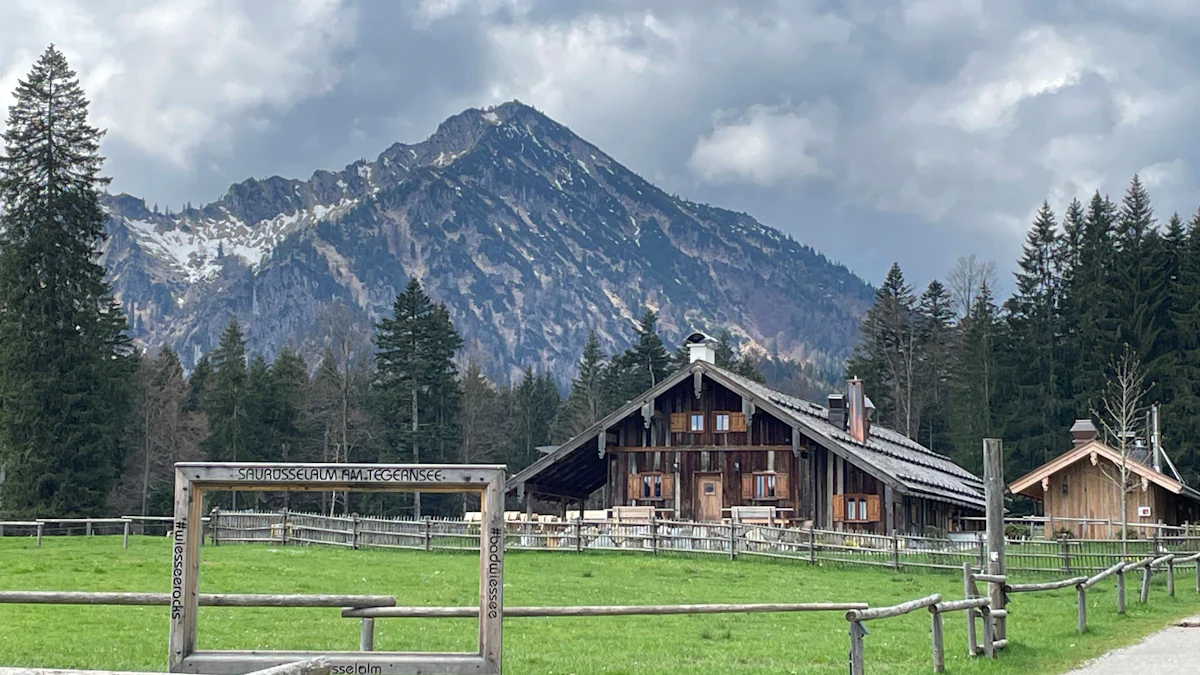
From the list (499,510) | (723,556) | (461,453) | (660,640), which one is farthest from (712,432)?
(461,453)

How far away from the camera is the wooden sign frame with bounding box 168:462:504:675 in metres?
10.4

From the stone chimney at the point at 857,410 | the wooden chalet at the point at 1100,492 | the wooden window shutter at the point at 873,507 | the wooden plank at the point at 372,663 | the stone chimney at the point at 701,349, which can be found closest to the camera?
the wooden plank at the point at 372,663

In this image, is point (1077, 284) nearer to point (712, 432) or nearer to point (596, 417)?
point (596, 417)

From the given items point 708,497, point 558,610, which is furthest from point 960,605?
point 708,497

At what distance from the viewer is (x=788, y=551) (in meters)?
33.9

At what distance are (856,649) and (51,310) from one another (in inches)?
1826

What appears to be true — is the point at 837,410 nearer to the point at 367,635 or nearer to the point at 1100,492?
the point at 1100,492

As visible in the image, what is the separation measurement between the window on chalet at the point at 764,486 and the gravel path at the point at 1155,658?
22.9 meters

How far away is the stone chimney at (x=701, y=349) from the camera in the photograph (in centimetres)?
4488

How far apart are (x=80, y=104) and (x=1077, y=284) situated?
55.0 metres

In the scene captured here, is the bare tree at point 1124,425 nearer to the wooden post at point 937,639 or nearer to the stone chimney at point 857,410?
the stone chimney at point 857,410

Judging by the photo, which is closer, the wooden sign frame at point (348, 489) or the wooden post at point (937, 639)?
the wooden sign frame at point (348, 489)

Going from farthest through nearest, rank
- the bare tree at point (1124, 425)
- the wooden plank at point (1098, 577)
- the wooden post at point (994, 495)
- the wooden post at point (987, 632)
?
1. the bare tree at point (1124, 425)
2. the wooden plank at point (1098, 577)
3. the wooden post at point (994, 495)
4. the wooden post at point (987, 632)

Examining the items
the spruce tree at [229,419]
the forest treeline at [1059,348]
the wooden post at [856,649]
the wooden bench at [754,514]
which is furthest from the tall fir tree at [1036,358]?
the wooden post at [856,649]
